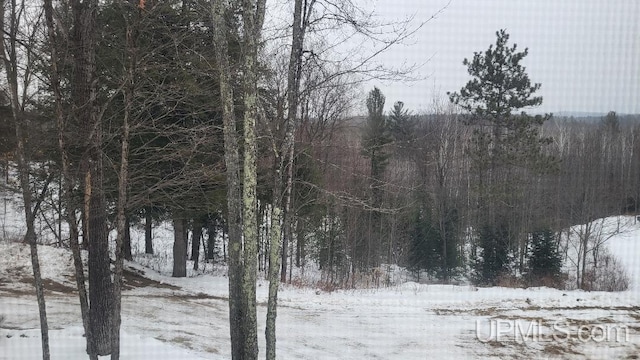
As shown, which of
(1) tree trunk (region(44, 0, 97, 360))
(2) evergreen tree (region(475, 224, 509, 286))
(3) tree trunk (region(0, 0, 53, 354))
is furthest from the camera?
(2) evergreen tree (region(475, 224, 509, 286))

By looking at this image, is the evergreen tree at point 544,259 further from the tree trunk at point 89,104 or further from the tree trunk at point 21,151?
the tree trunk at point 21,151

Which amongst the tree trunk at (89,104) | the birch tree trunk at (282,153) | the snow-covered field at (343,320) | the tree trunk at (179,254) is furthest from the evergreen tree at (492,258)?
the tree trunk at (89,104)

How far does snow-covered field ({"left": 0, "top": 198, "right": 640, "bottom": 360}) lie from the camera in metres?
8.26

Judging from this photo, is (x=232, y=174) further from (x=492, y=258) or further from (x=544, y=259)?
(x=492, y=258)

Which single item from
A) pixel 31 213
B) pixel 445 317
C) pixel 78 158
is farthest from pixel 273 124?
pixel 445 317

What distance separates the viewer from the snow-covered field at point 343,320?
27.1 ft

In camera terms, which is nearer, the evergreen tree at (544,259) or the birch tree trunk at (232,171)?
the birch tree trunk at (232,171)

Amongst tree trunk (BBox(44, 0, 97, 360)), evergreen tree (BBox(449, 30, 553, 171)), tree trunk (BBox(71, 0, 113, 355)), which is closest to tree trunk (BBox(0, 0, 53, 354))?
tree trunk (BBox(44, 0, 97, 360))

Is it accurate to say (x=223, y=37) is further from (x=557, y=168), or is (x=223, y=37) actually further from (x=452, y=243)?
(x=452, y=243)

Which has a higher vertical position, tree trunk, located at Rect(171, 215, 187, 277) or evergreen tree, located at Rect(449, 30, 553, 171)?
evergreen tree, located at Rect(449, 30, 553, 171)

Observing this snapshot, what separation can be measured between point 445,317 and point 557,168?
1794 centimetres

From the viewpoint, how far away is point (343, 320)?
1100cm

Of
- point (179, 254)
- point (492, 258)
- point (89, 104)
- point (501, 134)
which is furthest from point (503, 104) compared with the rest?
point (89, 104)

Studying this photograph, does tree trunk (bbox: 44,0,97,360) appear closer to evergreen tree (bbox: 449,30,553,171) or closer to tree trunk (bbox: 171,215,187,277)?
tree trunk (bbox: 171,215,187,277)
